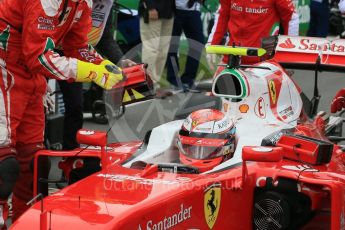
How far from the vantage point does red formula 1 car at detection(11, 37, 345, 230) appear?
406 cm

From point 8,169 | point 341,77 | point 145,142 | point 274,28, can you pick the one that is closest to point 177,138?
point 145,142

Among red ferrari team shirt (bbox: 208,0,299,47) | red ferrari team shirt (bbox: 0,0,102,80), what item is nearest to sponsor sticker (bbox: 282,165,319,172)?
red ferrari team shirt (bbox: 0,0,102,80)

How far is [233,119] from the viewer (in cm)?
539

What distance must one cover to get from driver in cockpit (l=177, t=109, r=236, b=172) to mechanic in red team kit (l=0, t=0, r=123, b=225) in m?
0.55

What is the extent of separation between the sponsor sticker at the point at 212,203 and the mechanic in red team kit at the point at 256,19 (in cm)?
294

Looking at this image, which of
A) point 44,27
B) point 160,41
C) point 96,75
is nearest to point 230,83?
point 96,75

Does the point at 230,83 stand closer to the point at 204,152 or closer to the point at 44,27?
the point at 204,152

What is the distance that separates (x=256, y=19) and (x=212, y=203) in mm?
3283

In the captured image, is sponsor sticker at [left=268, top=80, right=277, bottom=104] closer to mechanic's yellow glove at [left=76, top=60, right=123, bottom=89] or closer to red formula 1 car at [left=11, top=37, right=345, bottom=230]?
red formula 1 car at [left=11, top=37, right=345, bottom=230]

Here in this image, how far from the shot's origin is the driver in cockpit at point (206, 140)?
15.8ft

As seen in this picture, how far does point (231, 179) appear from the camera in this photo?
4.61 meters

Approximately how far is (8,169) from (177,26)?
237 inches

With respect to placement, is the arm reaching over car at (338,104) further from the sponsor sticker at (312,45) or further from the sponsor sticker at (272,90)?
the sponsor sticker at (272,90)

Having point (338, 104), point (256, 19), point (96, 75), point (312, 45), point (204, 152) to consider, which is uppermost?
point (256, 19)
